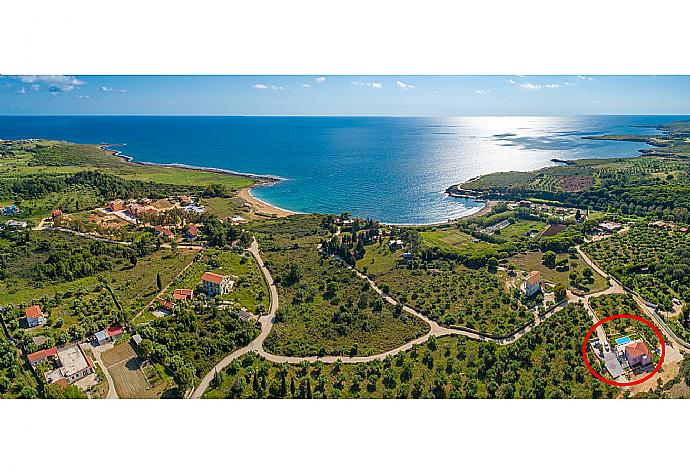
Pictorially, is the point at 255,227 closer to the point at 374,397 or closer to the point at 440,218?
the point at 440,218

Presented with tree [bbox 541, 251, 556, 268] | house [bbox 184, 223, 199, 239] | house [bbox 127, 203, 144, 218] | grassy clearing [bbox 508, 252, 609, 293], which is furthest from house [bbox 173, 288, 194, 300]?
tree [bbox 541, 251, 556, 268]

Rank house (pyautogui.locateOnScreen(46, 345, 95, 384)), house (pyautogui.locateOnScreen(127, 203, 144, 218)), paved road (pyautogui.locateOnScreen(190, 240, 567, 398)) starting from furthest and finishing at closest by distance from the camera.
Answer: house (pyautogui.locateOnScreen(127, 203, 144, 218)) → paved road (pyautogui.locateOnScreen(190, 240, 567, 398)) → house (pyautogui.locateOnScreen(46, 345, 95, 384))

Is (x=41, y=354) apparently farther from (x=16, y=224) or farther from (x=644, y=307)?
(x=644, y=307)

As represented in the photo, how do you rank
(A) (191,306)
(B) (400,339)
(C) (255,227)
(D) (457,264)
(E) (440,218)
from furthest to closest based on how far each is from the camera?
(E) (440,218)
(C) (255,227)
(D) (457,264)
(A) (191,306)
(B) (400,339)

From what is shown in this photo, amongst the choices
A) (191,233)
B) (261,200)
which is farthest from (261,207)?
(191,233)

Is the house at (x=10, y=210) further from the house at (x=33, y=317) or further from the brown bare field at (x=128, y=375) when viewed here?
the brown bare field at (x=128, y=375)

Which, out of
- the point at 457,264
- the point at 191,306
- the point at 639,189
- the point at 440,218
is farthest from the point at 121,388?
the point at 639,189

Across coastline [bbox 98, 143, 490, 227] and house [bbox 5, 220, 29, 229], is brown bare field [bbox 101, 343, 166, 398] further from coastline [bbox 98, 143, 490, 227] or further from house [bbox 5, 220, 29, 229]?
coastline [bbox 98, 143, 490, 227]
